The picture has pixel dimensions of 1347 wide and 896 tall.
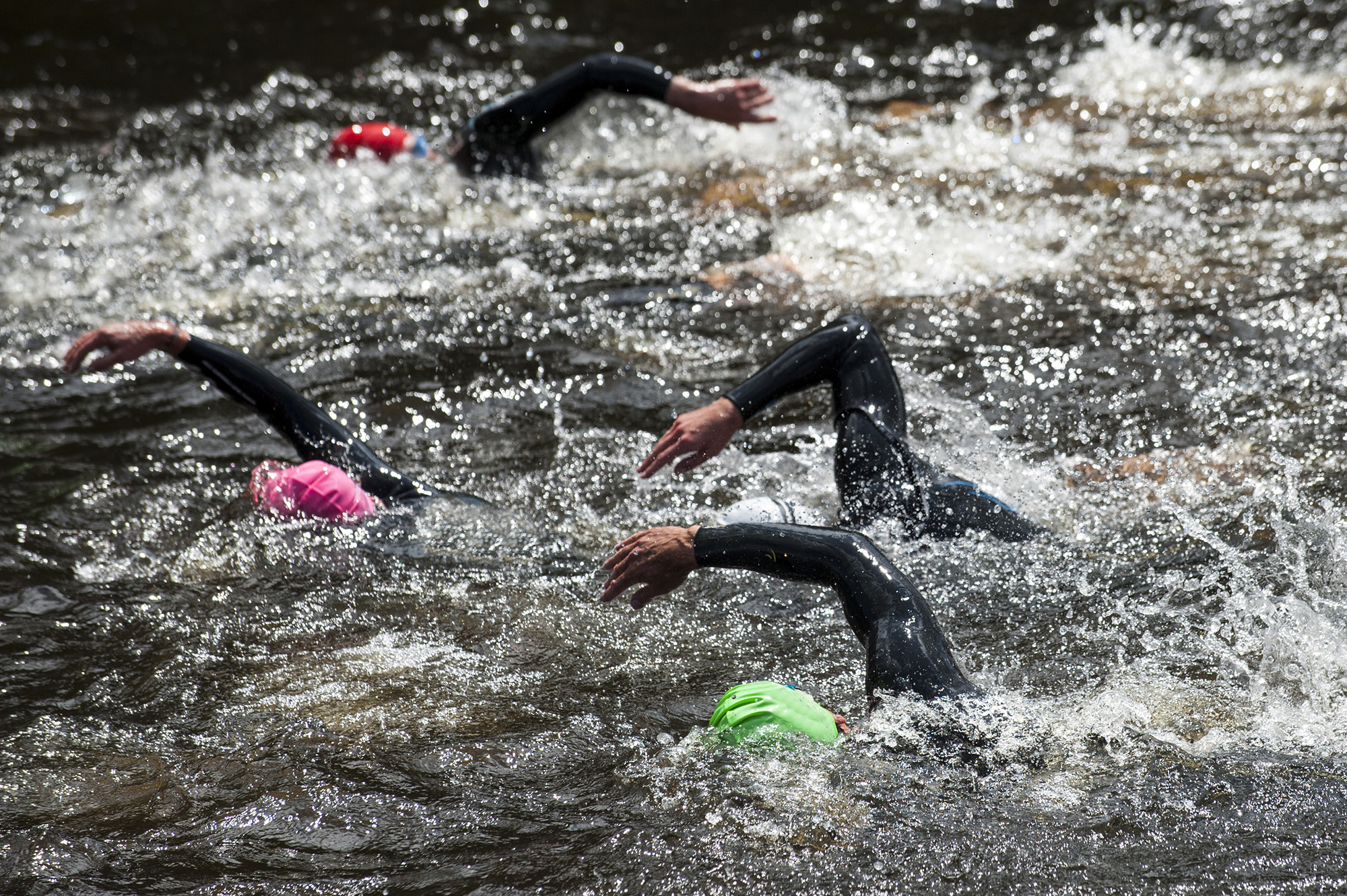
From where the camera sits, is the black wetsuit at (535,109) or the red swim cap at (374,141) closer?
the black wetsuit at (535,109)

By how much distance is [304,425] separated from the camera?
4.59m

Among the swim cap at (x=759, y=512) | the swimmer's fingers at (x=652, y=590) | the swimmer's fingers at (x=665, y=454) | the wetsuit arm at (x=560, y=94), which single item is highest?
the wetsuit arm at (x=560, y=94)

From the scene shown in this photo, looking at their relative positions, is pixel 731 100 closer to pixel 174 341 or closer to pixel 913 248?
pixel 913 248

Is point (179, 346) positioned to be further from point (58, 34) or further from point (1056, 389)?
point (58, 34)

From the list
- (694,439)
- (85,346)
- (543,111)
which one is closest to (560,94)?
(543,111)

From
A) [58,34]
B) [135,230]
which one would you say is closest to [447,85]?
[135,230]

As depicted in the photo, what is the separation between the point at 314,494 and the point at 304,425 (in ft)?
1.16

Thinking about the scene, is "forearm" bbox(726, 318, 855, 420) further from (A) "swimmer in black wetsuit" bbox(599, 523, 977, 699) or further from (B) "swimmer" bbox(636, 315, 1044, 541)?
(A) "swimmer in black wetsuit" bbox(599, 523, 977, 699)

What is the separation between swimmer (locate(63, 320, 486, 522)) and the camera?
441cm

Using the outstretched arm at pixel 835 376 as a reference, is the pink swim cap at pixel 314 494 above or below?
below

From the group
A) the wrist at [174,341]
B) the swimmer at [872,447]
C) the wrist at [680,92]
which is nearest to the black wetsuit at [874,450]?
the swimmer at [872,447]

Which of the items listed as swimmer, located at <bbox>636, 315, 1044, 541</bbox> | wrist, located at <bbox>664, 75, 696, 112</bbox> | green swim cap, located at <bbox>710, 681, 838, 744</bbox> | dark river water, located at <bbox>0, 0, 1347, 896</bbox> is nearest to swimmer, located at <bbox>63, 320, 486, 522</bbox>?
dark river water, located at <bbox>0, 0, 1347, 896</bbox>

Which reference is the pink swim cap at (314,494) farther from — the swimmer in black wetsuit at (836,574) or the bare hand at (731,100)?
the bare hand at (731,100)

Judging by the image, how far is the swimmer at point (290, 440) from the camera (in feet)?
14.5
